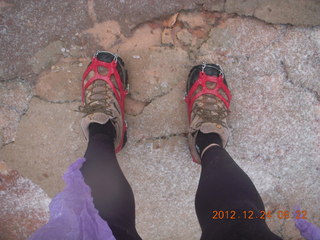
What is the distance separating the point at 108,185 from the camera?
1.14 m

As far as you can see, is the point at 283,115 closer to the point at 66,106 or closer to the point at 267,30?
the point at 267,30

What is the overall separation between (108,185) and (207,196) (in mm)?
392

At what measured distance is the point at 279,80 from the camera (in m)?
1.55

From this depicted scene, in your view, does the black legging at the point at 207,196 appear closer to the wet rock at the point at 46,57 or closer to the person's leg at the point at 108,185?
the person's leg at the point at 108,185

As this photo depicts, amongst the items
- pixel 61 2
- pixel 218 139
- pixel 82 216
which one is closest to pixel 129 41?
pixel 61 2

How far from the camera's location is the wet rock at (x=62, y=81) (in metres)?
1.52

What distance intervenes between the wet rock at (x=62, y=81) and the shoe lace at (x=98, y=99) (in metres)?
0.09

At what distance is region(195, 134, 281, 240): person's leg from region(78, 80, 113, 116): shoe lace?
582 mm

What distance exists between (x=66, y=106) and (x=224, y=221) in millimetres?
990

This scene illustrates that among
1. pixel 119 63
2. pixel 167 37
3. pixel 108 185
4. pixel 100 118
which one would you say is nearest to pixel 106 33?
pixel 119 63

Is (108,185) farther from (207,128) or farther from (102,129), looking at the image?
(207,128)

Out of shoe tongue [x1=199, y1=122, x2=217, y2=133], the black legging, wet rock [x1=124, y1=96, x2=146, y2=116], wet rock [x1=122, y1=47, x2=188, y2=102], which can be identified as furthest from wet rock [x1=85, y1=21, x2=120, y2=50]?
shoe tongue [x1=199, y1=122, x2=217, y2=133]

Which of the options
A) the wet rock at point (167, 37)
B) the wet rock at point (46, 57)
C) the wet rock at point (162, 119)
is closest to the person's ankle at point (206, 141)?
the wet rock at point (162, 119)

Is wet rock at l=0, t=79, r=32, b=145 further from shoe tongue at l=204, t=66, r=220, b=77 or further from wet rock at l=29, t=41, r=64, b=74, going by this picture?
shoe tongue at l=204, t=66, r=220, b=77
